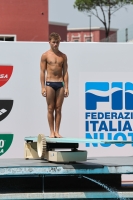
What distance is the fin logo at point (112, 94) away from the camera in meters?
10.4

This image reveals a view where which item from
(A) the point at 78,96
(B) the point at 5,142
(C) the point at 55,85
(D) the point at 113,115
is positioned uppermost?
(C) the point at 55,85

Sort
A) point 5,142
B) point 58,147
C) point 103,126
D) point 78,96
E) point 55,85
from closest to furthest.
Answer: point 58,147
point 55,85
point 5,142
point 78,96
point 103,126

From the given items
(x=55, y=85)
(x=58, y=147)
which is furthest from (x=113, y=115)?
(x=58, y=147)

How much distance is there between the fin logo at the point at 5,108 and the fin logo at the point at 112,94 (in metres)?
1.21

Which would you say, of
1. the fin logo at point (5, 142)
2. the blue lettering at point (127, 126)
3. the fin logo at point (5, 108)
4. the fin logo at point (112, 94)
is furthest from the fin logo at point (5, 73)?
the blue lettering at point (127, 126)

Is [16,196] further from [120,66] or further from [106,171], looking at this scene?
[120,66]

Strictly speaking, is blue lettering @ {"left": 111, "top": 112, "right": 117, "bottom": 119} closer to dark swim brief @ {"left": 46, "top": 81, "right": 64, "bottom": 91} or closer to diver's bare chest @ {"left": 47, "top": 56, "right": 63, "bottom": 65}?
dark swim brief @ {"left": 46, "top": 81, "right": 64, "bottom": 91}

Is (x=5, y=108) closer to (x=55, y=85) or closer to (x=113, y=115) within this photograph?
(x=55, y=85)

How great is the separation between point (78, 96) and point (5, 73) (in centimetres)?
117

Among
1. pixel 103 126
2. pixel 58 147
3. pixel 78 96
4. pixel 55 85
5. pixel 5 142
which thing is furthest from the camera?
pixel 103 126

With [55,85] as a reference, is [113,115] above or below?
below

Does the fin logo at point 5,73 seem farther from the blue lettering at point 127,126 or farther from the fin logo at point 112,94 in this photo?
the blue lettering at point 127,126

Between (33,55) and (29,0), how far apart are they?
14.8 metres

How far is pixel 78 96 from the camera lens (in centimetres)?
1030
